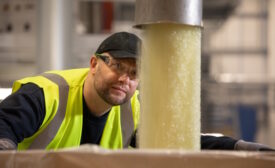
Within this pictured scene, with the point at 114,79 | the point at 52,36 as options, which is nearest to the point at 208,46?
the point at 52,36

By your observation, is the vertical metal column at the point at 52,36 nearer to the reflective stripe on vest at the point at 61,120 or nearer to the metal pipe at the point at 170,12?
the reflective stripe on vest at the point at 61,120

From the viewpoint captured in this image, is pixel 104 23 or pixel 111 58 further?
pixel 104 23

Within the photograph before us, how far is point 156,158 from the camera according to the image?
45 cm

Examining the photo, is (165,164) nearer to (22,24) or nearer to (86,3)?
(22,24)

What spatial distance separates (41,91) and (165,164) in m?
1.01

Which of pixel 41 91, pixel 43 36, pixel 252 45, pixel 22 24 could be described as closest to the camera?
pixel 41 91

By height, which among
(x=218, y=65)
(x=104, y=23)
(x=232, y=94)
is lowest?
(x=232, y=94)

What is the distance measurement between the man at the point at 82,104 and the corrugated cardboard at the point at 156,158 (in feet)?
2.47

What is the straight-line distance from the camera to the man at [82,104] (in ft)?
4.33

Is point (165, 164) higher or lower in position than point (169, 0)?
lower

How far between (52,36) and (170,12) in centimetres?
223

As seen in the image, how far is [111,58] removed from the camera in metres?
1.48

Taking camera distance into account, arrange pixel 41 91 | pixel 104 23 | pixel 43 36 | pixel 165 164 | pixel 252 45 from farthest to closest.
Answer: pixel 252 45 → pixel 104 23 → pixel 43 36 → pixel 41 91 → pixel 165 164

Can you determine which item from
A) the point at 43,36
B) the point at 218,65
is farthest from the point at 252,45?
the point at 43,36
